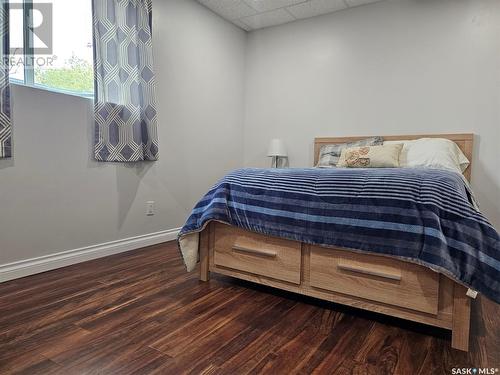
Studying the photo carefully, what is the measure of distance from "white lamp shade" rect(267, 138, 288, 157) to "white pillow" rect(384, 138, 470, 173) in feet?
4.38

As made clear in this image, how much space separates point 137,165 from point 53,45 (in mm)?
1052

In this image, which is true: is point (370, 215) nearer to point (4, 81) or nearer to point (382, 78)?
point (4, 81)

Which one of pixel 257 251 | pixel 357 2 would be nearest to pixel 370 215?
pixel 257 251

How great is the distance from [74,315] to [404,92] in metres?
3.33

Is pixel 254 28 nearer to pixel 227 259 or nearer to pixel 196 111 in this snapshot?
pixel 196 111

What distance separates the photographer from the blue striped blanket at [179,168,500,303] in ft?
4.04

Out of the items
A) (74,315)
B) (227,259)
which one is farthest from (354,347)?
(74,315)

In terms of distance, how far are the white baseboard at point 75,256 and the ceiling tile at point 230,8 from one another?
8.00ft

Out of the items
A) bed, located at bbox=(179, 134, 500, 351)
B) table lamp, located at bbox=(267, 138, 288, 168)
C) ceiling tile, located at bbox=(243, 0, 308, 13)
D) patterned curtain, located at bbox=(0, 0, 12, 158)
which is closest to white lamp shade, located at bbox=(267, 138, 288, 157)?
table lamp, located at bbox=(267, 138, 288, 168)

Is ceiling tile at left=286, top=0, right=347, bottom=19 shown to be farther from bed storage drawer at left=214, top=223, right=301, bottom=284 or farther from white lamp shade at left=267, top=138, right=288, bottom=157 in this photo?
bed storage drawer at left=214, top=223, right=301, bottom=284

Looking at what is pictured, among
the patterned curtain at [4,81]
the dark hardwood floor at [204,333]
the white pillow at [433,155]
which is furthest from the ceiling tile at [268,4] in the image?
the dark hardwood floor at [204,333]

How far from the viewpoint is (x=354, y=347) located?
1300 mm

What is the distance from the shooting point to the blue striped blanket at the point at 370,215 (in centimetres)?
123

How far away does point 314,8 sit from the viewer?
11.2 ft
